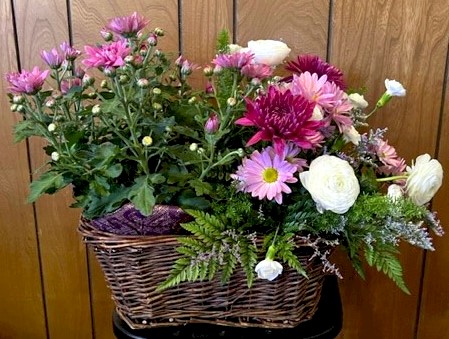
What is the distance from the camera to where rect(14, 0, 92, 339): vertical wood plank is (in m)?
1.02

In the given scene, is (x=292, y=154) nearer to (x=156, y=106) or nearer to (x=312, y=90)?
(x=312, y=90)

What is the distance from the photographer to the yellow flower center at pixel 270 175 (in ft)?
2.38

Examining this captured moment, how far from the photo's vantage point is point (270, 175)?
73 cm

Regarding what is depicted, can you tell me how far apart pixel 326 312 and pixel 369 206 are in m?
0.24

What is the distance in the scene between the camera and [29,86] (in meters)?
0.72

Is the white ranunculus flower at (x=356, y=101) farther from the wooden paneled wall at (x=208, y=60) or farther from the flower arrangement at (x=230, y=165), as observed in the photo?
the wooden paneled wall at (x=208, y=60)

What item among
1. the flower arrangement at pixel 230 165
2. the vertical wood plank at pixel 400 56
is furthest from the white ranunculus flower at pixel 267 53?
the vertical wood plank at pixel 400 56

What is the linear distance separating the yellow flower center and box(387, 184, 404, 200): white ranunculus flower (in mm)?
166

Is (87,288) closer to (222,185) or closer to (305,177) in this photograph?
(222,185)

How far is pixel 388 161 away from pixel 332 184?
0.20 meters

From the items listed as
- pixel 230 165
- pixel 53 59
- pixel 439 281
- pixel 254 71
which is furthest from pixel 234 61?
pixel 439 281

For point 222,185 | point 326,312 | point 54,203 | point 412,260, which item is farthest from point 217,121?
point 412,260

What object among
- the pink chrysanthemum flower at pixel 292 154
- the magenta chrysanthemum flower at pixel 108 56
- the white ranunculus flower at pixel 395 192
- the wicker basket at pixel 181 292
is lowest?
the wicker basket at pixel 181 292

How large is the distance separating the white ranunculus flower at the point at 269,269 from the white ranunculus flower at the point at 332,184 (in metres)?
0.10
